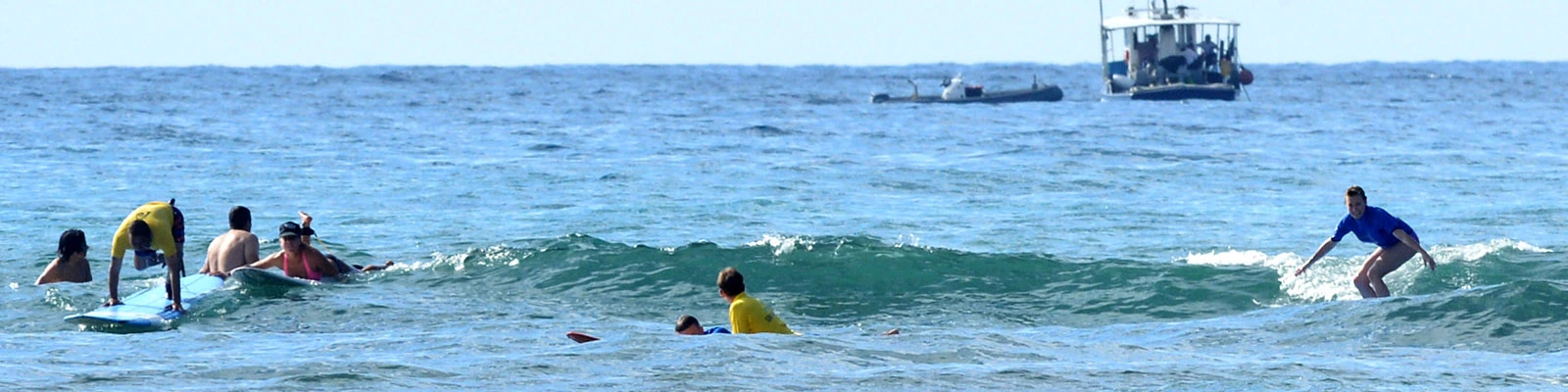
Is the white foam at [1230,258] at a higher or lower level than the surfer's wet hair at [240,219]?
lower

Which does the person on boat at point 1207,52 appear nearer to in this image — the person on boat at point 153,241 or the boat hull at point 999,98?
the boat hull at point 999,98

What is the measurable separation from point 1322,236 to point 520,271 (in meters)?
9.73

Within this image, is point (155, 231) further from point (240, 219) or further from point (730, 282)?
point (730, 282)

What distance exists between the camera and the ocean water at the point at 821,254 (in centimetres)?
1082

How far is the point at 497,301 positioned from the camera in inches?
612

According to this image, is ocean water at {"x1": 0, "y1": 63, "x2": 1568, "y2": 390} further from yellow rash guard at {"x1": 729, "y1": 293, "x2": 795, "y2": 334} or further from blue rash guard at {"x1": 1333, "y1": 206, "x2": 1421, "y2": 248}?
blue rash guard at {"x1": 1333, "y1": 206, "x2": 1421, "y2": 248}

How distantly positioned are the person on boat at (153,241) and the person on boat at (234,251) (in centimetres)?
46

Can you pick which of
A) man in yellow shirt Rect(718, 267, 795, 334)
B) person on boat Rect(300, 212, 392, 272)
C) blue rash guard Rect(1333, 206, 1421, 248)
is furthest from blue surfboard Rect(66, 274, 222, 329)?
blue rash guard Rect(1333, 206, 1421, 248)

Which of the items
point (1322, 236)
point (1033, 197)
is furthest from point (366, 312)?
point (1033, 197)

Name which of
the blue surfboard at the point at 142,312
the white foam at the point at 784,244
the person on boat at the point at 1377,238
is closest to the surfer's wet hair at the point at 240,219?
the blue surfboard at the point at 142,312

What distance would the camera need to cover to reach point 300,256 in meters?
15.4

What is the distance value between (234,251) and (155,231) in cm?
113

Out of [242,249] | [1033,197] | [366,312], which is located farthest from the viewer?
[1033,197]

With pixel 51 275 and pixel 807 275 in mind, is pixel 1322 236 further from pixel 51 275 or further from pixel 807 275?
pixel 51 275
